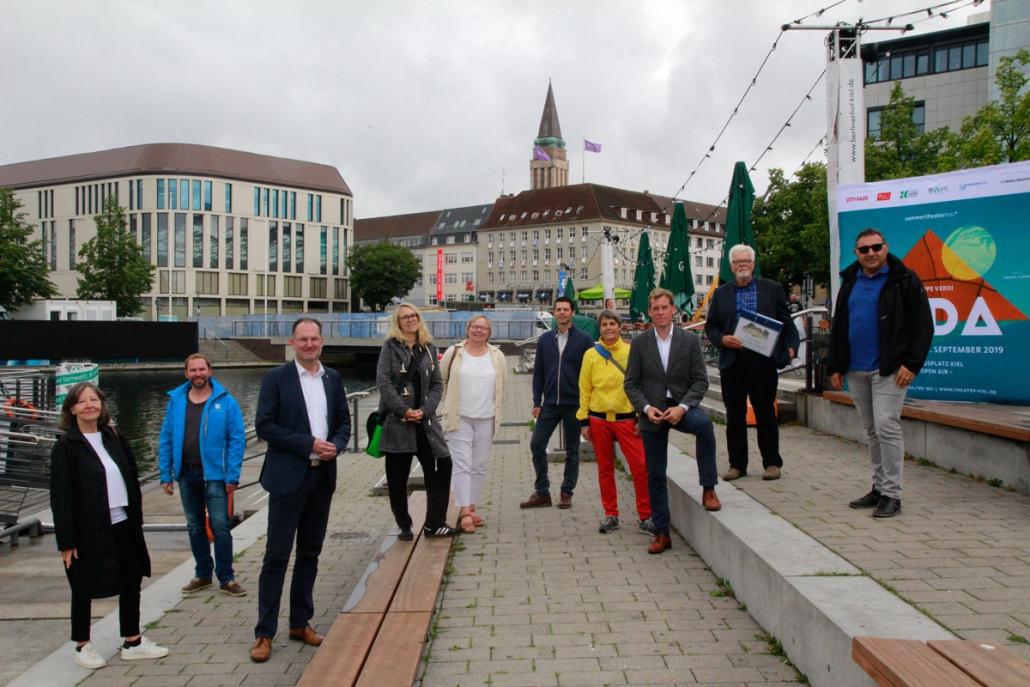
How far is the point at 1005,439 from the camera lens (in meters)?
6.57

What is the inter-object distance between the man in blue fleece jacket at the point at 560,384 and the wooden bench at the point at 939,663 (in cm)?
487

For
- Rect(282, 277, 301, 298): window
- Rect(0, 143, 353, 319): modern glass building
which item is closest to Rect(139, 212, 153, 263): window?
Rect(0, 143, 353, 319): modern glass building

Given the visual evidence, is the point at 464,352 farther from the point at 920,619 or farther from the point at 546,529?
the point at 920,619

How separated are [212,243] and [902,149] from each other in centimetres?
8153

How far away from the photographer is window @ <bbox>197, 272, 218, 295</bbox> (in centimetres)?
9805

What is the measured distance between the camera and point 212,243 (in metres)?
99.0

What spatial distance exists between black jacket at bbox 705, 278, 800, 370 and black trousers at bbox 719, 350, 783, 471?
0.09 metres

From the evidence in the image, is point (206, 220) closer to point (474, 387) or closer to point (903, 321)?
point (474, 387)

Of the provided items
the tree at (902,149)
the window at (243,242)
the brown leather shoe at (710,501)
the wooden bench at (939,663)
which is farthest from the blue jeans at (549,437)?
the window at (243,242)

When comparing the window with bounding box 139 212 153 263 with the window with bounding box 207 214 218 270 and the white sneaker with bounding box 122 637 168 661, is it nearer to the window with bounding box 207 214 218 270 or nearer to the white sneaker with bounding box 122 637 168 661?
the window with bounding box 207 214 218 270

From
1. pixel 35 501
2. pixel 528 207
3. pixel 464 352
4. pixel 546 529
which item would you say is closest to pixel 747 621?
pixel 546 529

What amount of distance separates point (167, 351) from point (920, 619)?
53302 millimetres

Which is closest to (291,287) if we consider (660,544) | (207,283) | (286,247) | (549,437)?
(286,247)

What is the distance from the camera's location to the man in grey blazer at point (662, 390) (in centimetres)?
615
